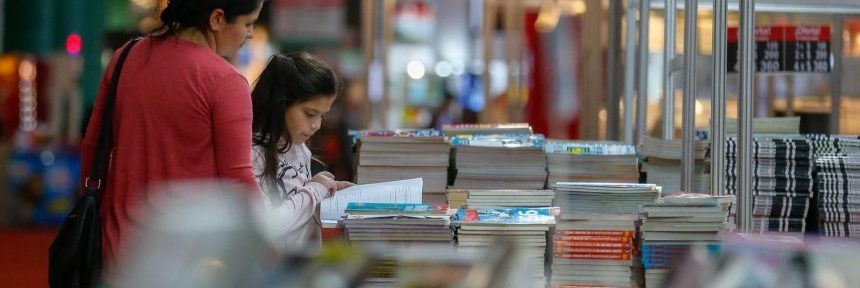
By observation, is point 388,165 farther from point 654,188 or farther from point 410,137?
point 654,188

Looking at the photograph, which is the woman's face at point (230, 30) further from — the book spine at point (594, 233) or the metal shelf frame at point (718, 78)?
the metal shelf frame at point (718, 78)

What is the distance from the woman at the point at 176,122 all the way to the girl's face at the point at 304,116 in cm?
74

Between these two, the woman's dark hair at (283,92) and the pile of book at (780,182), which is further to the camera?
the pile of book at (780,182)

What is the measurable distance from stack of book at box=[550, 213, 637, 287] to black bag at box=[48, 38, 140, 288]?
119 cm

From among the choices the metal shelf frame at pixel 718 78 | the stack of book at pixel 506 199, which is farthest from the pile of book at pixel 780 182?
the stack of book at pixel 506 199

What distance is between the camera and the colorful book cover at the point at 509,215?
362 cm

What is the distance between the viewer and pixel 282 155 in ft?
13.0

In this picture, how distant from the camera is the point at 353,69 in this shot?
13.7m

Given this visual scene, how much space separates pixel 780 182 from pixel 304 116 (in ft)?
6.08

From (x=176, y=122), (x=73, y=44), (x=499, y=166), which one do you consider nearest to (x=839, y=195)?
(x=499, y=166)

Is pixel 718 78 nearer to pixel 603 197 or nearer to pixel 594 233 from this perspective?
pixel 603 197

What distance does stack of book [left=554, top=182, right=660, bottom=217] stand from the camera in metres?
3.88

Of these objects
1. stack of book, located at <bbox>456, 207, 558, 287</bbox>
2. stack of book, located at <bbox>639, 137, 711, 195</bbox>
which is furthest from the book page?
stack of book, located at <bbox>639, 137, 711, 195</bbox>

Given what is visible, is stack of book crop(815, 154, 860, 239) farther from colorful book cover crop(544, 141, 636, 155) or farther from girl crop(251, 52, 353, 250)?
girl crop(251, 52, 353, 250)
